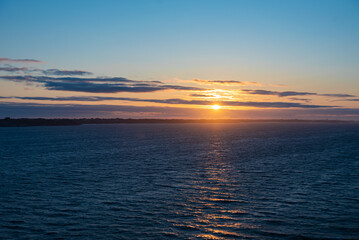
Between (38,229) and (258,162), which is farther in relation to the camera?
(258,162)

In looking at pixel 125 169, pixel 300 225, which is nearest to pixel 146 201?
pixel 300 225

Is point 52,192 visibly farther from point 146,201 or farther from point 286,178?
point 286,178

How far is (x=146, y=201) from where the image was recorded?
27.5 metres

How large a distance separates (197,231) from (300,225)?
22.4ft

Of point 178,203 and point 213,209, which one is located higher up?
point 213,209

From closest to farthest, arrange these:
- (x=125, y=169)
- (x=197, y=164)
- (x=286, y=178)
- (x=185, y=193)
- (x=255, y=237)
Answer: (x=255, y=237) → (x=185, y=193) → (x=286, y=178) → (x=125, y=169) → (x=197, y=164)

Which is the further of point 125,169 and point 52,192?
point 125,169

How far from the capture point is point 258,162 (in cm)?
5272

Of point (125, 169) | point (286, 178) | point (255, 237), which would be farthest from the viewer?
point (125, 169)

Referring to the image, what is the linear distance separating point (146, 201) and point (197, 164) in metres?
23.5

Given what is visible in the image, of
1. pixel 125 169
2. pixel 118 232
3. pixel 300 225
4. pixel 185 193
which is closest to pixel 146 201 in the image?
pixel 185 193

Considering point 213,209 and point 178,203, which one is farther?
point 178,203

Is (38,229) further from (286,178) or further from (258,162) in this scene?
(258,162)

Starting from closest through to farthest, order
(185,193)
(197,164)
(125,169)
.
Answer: (185,193) < (125,169) < (197,164)
